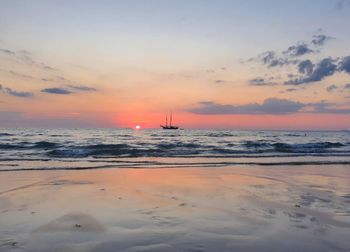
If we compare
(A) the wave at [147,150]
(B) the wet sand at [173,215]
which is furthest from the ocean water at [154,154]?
(B) the wet sand at [173,215]

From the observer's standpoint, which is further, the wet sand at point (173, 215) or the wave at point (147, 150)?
the wave at point (147, 150)

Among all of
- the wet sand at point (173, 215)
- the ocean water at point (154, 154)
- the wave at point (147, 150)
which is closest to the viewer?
the wet sand at point (173, 215)

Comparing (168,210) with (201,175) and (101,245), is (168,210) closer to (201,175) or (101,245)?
(101,245)

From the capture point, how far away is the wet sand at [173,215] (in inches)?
199

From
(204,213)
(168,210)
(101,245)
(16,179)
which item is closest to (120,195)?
(168,210)

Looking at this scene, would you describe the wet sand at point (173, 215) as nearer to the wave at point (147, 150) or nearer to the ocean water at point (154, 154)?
the ocean water at point (154, 154)

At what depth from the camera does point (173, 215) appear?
6.70 m

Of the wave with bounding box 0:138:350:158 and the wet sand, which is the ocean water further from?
the wet sand

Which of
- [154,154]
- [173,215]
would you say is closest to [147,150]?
[154,154]

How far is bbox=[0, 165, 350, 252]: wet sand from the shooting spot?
16.6 feet

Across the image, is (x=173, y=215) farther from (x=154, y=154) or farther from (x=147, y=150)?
(x=147, y=150)

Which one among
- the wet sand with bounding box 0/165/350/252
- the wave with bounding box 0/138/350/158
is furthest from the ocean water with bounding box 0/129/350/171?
the wet sand with bounding box 0/165/350/252

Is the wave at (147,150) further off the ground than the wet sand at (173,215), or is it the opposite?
the wave at (147,150)

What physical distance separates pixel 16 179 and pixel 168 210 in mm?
6834
